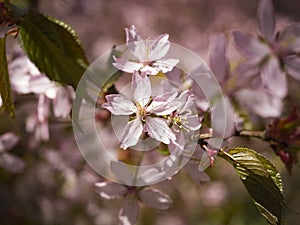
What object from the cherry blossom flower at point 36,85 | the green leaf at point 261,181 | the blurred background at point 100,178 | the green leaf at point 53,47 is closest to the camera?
the green leaf at point 261,181

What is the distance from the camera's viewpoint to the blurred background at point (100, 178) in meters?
1.11

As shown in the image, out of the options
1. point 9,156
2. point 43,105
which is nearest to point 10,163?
point 9,156

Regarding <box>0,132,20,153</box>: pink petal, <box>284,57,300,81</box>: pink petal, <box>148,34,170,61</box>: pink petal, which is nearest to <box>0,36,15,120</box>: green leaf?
<box>148,34,170,61</box>: pink petal

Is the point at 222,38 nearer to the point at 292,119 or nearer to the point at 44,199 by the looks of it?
the point at 292,119

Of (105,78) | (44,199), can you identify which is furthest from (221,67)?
(44,199)

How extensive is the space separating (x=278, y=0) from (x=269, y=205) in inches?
48.0

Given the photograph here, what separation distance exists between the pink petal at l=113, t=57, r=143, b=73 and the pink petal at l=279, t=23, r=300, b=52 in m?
0.30

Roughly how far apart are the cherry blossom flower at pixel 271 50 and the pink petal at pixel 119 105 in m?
0.27

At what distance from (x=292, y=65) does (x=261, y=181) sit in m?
0.30

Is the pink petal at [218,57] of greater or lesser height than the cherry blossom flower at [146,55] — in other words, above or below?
below

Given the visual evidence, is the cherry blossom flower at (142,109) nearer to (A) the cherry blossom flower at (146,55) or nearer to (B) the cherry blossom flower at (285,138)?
(A) the cherry blossom flower at (146,55)

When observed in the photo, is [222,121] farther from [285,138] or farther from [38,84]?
[38,84]

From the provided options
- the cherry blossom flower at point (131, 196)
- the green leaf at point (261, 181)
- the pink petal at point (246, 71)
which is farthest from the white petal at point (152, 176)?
the pink petal at point (246, 71)

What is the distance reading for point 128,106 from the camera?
619 mm
